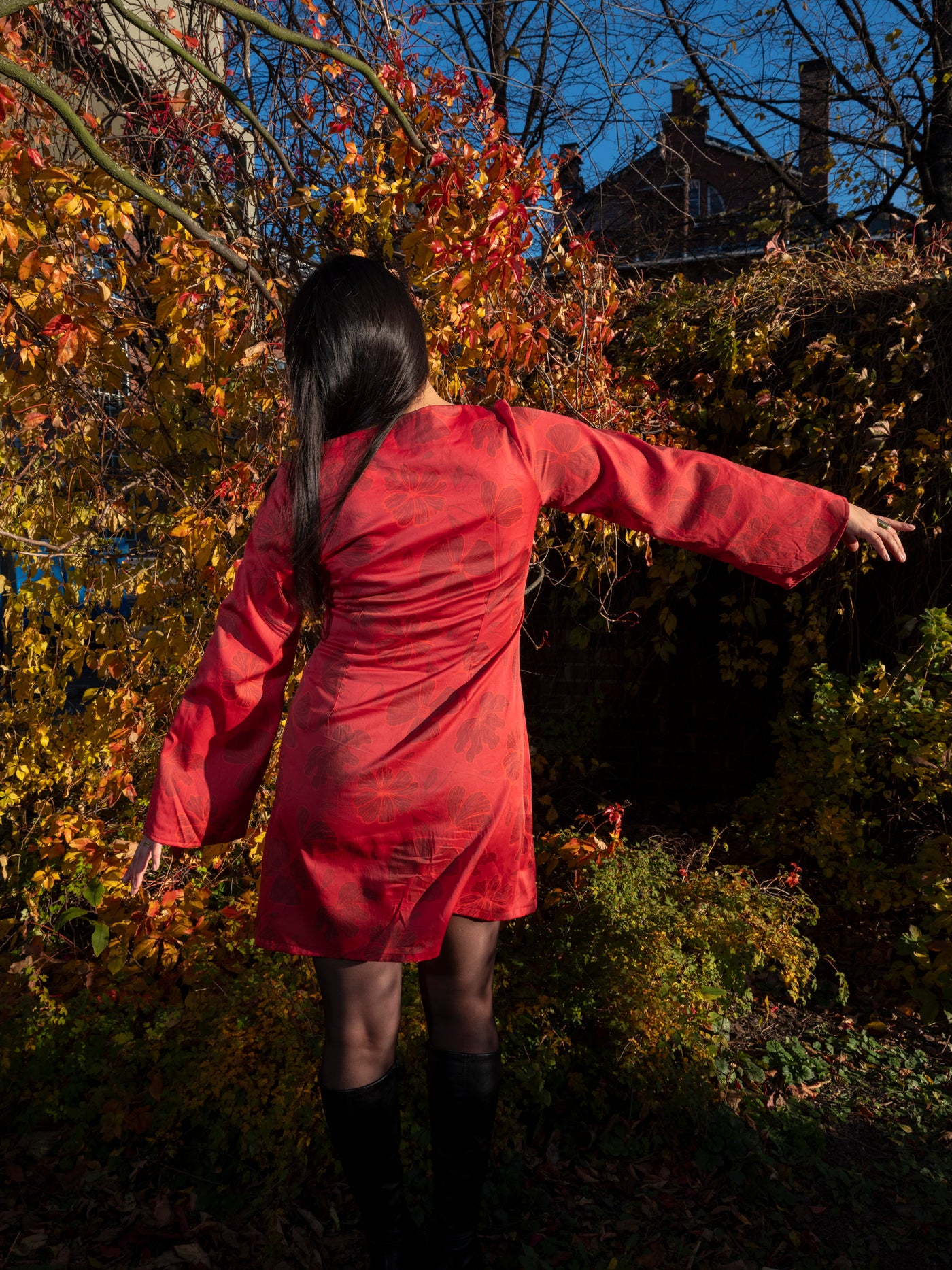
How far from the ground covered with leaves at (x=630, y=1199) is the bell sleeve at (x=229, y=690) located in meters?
1.02

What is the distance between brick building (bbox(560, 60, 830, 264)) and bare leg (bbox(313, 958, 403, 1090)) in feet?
19.9

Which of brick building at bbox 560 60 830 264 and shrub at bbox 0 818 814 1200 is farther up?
brick building at bbox 560 60 830 264

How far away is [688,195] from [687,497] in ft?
24.7

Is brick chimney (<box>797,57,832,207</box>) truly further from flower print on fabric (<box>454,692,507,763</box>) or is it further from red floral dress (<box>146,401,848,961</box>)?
flower print on fabric (<box>454,692,507,763</box>)

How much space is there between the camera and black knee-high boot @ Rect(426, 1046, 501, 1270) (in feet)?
4.99

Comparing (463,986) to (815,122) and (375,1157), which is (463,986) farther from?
(815,122)

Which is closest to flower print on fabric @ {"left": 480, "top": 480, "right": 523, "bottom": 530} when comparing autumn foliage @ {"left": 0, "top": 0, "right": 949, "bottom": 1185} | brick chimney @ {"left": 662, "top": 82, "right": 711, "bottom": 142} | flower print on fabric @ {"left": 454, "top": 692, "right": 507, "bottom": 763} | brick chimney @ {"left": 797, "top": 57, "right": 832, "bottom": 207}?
flower print on fabric @ {"left": 454, "top": 692, "right": 507, "bottom": 763}

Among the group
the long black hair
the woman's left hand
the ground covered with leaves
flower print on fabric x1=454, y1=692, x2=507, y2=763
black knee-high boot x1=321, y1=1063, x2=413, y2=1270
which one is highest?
the long black hair

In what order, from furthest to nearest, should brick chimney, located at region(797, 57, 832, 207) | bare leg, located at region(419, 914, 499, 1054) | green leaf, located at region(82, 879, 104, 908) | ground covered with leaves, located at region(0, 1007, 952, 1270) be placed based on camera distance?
brick chimney, located at region(797, 57, 832, 207) < green leaf, located at region(82, 879, 104, 908) < ground covered with leaves, located at region(0, 1007, 952, 1270) < bare leg, located at region(419, 914, 499, 1054)

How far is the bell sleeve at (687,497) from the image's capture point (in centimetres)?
150

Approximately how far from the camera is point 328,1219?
6.67 ft

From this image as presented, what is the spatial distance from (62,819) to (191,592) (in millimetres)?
770

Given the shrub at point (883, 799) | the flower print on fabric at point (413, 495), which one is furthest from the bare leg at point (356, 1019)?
the shrub at point (883, 799)

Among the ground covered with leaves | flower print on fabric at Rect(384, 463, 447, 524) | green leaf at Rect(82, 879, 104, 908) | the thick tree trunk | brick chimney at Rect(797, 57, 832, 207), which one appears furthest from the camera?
brick chimney at Rect(797, 57, 832, 207)
